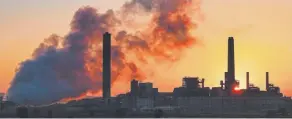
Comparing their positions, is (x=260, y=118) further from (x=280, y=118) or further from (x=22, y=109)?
(x=22, y=109)

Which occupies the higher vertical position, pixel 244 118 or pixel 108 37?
pixel 108 37

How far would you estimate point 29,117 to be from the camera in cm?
19375

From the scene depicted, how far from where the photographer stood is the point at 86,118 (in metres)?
188

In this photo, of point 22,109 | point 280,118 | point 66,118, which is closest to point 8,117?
point 22,109

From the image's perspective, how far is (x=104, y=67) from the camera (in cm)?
19762

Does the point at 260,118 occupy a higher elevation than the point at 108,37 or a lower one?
lower

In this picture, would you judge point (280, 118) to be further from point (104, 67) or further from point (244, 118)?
point (104, 67)

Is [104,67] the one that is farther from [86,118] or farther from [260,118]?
[260,118]

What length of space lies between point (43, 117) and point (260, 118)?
2824 inches

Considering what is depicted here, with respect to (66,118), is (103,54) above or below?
above

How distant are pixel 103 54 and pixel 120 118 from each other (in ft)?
72.3

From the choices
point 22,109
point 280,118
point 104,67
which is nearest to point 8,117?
point 22,109

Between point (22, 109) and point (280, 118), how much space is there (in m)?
85.0

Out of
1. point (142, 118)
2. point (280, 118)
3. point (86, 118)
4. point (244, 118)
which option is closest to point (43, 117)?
point (86, 118)
